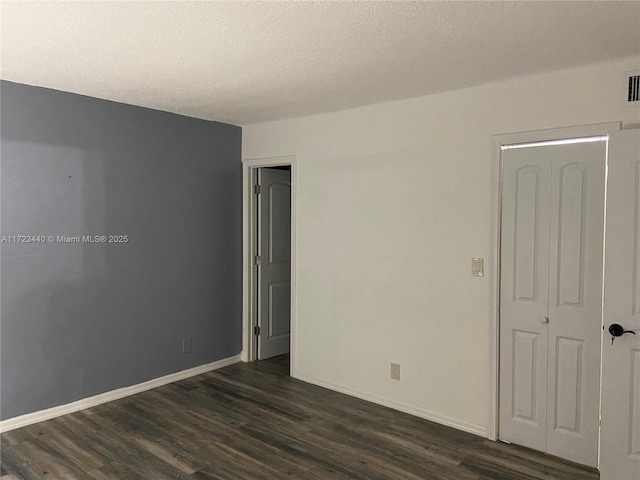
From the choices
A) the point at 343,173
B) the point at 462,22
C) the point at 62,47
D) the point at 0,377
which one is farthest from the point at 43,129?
the point at 462,22

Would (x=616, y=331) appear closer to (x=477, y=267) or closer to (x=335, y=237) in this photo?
(x=477, y=267)

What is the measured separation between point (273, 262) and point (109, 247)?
5.84ft

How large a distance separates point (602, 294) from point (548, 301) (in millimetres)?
322

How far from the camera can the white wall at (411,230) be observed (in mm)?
3221

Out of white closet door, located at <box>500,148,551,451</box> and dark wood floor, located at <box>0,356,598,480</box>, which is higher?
white closet door, located at <box>500,148,551,451</box>

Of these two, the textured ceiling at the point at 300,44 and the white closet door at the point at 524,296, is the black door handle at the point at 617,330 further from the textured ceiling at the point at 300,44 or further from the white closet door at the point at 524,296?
the textured ceiling at the point at 300,44

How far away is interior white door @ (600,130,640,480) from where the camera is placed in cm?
267

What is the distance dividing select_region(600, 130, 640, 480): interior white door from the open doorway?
2853 millimetres

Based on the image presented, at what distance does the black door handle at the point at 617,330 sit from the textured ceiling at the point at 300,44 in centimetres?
150

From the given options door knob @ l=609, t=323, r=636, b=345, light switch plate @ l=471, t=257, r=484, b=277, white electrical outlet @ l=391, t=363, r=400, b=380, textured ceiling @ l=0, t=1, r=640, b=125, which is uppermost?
textured ceiling @ l=0, t=1, r=640, b=125

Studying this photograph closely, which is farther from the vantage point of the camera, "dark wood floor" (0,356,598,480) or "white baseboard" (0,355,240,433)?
"white baseboard" (0,355,240,433)

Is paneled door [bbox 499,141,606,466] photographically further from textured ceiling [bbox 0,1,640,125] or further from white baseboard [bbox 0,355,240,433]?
white baseboard [bbox 0,355,240,433]

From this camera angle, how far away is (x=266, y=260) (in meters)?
5.19

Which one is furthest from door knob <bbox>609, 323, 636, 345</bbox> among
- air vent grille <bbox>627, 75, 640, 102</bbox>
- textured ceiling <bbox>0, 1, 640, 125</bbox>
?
textured ceiling <bbox>0, 1, 640, 125</bbox>
